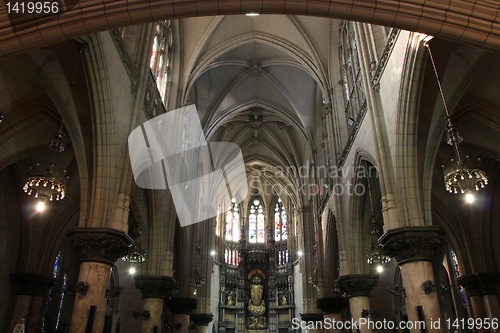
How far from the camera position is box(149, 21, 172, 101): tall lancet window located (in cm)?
1581

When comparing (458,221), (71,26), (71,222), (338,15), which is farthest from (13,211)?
(458,221)

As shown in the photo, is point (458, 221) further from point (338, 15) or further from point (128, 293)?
point (128, 293)

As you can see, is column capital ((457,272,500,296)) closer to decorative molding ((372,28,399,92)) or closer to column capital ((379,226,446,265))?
column capital ((379,226,446,265))

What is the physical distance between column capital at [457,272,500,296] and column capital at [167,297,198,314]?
39.8ft

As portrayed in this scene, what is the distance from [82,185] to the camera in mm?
10422

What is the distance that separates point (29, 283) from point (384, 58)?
14.7m

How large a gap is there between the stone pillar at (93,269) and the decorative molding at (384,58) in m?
8.30

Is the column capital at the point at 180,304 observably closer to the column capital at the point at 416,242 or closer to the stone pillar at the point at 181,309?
the stone pillar at the point at 181,309

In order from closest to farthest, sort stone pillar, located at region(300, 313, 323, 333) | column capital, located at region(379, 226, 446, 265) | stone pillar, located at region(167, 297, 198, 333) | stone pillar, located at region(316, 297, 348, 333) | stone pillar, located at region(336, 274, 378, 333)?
column capital, located at region(379, 226, 446, 265) → stone pillar, located at region(336, 274, 378, 333) → stone pillar, located at region(167, 297, 198, 333) → stone pillar, located at region(316, 297, 348, 333) → stone pillar, located at region(300, 313, 323, 333)

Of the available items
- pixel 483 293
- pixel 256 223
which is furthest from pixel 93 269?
pixel 256 223

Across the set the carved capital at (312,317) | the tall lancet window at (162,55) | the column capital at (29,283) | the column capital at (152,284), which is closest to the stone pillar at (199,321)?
the carved capital at (312,317)

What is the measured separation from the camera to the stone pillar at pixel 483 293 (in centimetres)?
1494

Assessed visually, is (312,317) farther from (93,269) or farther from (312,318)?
(93,269)

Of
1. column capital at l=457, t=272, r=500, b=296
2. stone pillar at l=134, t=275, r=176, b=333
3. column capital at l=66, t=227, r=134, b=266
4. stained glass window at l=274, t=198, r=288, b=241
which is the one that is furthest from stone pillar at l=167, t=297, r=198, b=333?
stained glass window at l=274, t=198, r=288, b=241
